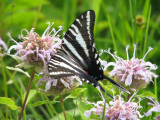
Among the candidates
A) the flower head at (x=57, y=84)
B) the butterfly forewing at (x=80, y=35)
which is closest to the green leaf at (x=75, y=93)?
the flower head at (x=57, y=84)

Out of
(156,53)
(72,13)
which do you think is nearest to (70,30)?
(156,53)

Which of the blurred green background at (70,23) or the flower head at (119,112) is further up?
the blurred green background at (70,23)

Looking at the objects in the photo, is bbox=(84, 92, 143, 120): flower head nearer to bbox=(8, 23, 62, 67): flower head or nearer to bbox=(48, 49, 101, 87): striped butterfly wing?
bbox=(48, 49, 101, 87): striped butterfly wing

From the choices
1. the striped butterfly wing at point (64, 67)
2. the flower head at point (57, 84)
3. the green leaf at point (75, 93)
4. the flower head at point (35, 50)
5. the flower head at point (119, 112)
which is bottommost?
the flower head at point (119, 112)

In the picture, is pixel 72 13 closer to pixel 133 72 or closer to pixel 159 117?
pixel 133 72

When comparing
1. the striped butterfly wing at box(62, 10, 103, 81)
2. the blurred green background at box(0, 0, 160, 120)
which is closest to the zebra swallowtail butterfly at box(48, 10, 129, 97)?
the striped butterfly wing at box(62, 10, 103, 81)

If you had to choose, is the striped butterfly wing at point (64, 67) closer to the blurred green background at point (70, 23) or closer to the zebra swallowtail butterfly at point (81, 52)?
the zebra swallowtail butterfly at point (81, 52)
